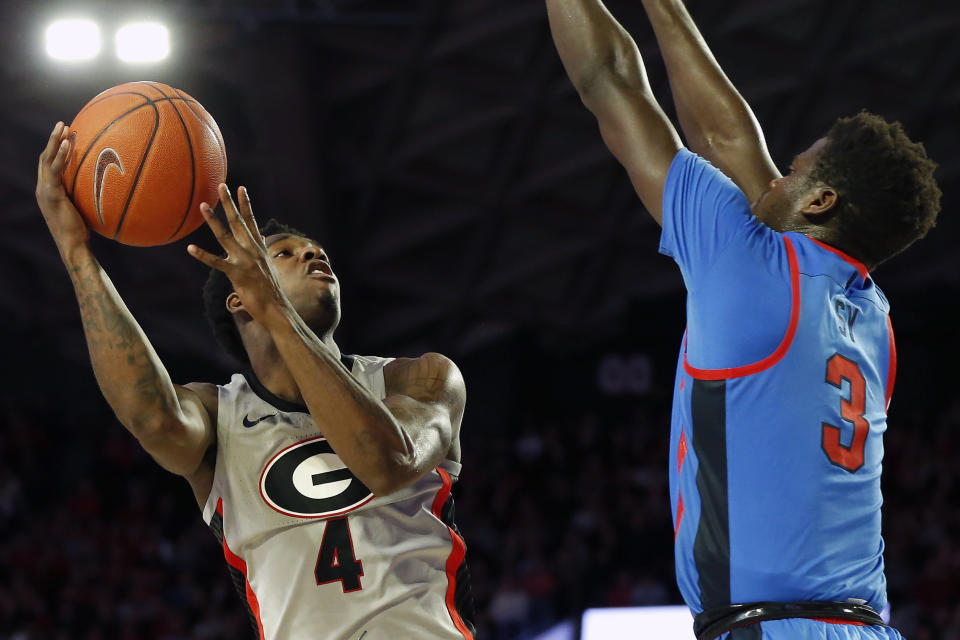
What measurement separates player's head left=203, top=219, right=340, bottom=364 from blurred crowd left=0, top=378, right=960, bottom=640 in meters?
5.92

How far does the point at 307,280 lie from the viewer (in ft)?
11.3

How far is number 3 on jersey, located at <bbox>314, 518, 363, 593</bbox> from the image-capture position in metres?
3.13

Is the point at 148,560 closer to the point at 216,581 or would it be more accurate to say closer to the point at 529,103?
the point at 216,581

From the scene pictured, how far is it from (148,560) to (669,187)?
12685 mm

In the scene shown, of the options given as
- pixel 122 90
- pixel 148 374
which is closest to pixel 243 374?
pixel 148 374

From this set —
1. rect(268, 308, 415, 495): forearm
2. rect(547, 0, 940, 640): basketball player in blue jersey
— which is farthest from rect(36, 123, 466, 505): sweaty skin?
rect(547, 0, 940, 640): basketball player in blue jersey

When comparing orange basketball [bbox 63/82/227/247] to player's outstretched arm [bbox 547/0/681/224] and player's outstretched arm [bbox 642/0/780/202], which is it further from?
player's outstretched arm [bbox 642/0/780/202]

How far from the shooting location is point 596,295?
55.1 feet

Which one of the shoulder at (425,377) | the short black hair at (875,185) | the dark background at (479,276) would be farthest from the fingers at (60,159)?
the dark background at (479,276)

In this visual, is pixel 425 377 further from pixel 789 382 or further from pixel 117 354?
pixel 789 382

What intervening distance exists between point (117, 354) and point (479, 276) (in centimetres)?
1338

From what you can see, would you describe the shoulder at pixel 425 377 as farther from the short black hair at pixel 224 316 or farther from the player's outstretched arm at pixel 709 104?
the player's outstretched arm at pixel 709 104

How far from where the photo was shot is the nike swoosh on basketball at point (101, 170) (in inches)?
124

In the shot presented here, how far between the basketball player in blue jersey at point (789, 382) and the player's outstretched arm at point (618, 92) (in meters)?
0.05
